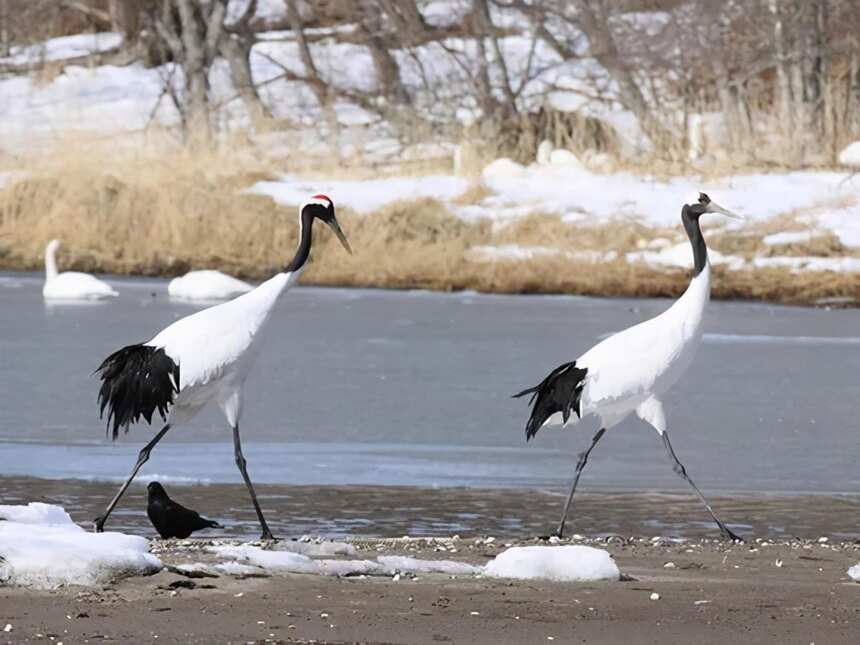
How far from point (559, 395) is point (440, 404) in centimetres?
348

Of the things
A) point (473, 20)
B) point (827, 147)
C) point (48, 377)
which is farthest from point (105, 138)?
point (48, 377)

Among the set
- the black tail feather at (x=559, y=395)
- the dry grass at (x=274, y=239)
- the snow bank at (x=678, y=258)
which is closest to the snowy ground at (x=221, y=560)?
the black tail feather at (x=559, y=395)

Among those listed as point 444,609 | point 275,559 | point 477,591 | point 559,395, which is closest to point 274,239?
point 559,395

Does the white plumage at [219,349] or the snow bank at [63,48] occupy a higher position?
the snow bank at [63,48]

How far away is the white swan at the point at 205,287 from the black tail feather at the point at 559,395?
999 cm

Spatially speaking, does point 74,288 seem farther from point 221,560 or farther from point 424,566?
point 424,566

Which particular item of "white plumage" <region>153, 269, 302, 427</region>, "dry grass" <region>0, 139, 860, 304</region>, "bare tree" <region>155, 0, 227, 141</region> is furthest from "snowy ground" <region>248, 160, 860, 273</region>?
"white plumage" <region>153, 269, 302, 427</region>

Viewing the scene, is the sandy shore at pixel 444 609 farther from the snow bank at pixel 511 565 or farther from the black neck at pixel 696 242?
the black neck at pixel 696 242

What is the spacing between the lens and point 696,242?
8.45 m

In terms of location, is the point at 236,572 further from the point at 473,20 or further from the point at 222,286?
the point at 473,20

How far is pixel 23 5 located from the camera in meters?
32.9

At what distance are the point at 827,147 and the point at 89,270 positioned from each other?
28.7ft

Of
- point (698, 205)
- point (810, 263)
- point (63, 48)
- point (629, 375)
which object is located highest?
point (63, 48)

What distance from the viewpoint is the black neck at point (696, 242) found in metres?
8.30
